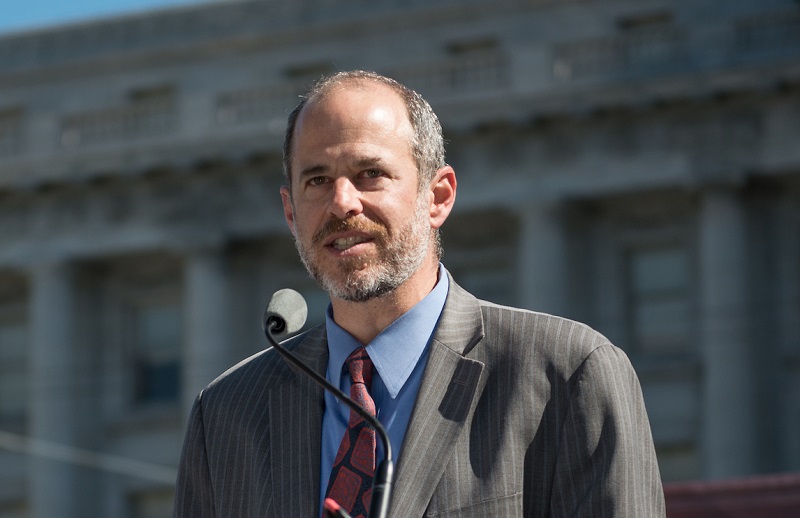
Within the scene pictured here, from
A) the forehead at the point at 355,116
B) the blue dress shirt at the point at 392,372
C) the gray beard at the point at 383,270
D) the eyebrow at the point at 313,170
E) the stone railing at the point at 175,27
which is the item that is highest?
the stone railing at the point at 175,27

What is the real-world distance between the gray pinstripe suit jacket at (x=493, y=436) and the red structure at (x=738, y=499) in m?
8.80

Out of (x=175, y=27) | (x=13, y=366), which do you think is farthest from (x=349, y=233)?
(x=13, y=366)

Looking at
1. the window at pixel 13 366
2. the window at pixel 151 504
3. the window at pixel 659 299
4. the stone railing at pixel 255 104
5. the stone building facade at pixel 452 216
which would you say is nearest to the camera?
the stone building facade at pixel 452 216

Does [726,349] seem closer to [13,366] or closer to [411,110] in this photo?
[13,366]

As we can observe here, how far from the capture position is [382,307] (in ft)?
11.9

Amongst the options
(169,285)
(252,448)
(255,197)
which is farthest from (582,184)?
(252,448)

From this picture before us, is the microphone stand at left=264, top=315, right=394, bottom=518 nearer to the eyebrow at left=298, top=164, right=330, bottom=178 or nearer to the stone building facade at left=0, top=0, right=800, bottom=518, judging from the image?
the eyebrow at left=298, top=164, right=330, bottom=178

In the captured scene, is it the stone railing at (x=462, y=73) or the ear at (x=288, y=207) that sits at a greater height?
the stone railing at (x=462, y=73)

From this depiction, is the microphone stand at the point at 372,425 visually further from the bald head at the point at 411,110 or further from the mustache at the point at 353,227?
the bald head at the point at 411,110

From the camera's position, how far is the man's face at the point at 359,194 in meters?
3.52

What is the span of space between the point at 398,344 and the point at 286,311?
0.78ft

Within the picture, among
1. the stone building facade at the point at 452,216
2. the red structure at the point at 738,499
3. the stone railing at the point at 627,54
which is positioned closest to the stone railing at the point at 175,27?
the stone building facade at the point at 452,216

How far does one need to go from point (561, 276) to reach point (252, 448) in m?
30.8

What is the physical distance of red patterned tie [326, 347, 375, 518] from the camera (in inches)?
137
